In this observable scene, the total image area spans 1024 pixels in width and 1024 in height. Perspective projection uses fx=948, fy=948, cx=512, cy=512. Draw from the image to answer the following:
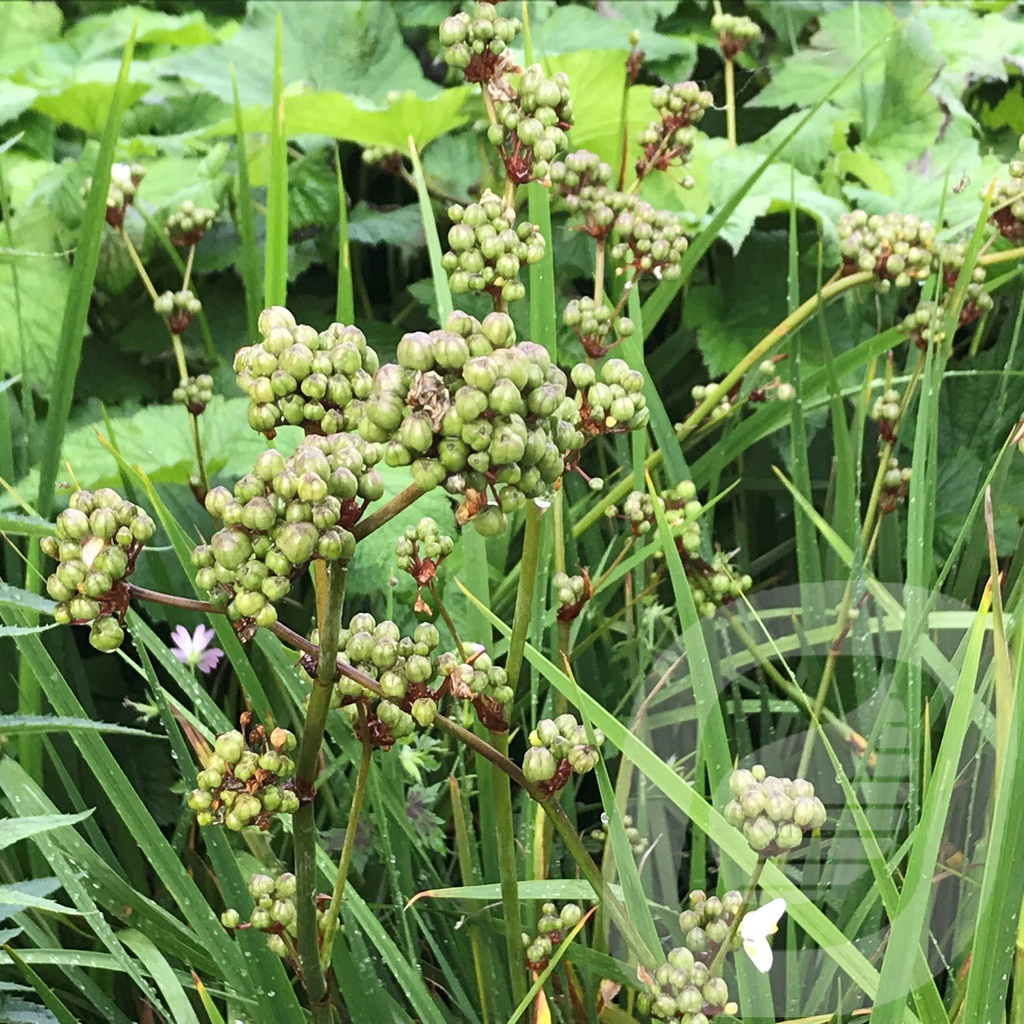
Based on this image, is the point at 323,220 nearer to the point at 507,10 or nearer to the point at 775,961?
the point at 507,10

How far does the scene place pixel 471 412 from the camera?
14.0 inches

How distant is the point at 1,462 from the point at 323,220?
0.65m

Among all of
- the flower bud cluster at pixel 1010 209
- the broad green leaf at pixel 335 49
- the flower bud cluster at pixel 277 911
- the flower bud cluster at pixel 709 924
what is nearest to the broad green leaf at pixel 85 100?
the broad green leaf at pixel 335 49

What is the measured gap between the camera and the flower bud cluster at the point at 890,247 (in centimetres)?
86

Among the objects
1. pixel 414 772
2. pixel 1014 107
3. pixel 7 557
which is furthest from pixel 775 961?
pixel 1014 107

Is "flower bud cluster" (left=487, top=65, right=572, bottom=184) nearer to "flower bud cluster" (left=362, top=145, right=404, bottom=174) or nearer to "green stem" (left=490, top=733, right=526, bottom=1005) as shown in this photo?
"green stem" (left=490, top=733, right=526, bottom=1005)

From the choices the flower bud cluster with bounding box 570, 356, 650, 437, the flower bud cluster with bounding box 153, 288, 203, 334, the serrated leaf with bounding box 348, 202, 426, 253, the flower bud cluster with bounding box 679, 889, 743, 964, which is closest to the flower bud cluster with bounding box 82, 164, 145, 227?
the flower bud cluster with bounding box 153, 288, 203, 334

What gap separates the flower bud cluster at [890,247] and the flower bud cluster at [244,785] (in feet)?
2.23

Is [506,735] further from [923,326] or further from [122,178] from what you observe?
[122,178]

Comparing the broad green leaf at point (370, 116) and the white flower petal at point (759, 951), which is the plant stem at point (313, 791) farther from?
the broad green leaf at point (370, 116)

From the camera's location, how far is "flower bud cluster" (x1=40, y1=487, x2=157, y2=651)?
1.40ft

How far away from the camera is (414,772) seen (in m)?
0.79

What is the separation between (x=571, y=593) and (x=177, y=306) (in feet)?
2.08

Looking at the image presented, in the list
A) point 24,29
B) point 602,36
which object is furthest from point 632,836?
point 24,29
